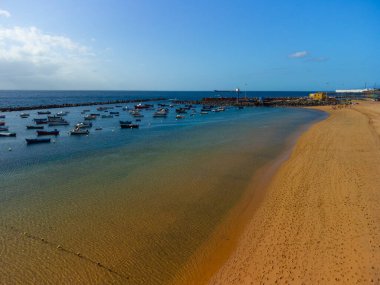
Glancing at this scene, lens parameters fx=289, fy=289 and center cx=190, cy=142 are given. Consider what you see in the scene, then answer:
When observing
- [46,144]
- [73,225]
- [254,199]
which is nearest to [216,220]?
[254,199]

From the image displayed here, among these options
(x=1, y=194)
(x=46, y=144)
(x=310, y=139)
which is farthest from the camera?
(x=46, y=144)

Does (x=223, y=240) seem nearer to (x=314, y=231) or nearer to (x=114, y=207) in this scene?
(x=314, y=231)

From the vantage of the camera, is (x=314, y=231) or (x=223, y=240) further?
(x=223, y=240)

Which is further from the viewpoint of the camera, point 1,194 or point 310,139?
point 310,139

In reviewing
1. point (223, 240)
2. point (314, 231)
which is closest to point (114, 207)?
point (223, 240)

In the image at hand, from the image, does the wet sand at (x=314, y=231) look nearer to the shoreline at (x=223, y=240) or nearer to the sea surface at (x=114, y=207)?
the shoreline at (x=223, y=240)

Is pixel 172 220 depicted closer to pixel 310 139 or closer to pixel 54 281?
pixel 54 281

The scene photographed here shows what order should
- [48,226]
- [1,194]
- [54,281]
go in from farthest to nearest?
1. [1,194]
2. [48,226]
3. [54,281]
